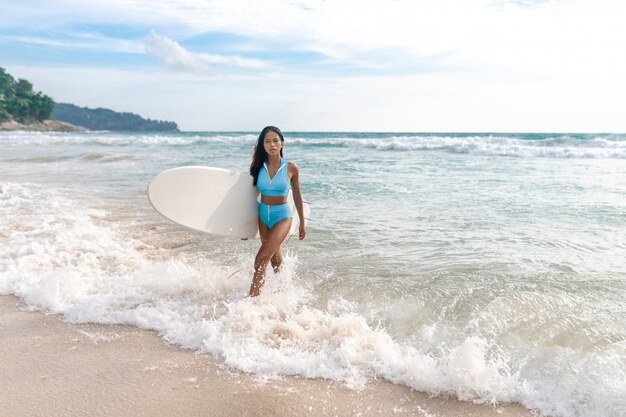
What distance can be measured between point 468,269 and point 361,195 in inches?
205

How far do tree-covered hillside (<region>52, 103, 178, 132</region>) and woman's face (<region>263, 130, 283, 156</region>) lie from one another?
458ft

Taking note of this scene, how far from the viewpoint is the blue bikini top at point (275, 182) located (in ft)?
14.0

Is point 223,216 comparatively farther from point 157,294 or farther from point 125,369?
point 125,369

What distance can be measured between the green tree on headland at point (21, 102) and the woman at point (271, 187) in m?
89.2

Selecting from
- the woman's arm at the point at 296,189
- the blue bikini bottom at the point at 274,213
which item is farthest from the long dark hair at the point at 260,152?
the blue bikini bottom at the point at 274,213

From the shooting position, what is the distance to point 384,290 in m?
4.35

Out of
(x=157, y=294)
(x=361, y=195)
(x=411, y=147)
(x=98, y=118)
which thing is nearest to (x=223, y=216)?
(x=157, y=294)

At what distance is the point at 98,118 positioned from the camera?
134 metres

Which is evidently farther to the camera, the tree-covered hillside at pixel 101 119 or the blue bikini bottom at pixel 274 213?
the tree-covered hillside at pixel 101 119

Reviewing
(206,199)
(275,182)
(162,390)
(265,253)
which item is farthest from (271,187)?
(162,390)

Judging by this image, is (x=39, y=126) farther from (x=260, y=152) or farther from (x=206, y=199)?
(x=260, y=152)

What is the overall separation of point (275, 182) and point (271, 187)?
59 millimetres

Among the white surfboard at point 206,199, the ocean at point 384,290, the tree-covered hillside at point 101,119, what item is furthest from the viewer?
the tree-covered hillside at point 101,119

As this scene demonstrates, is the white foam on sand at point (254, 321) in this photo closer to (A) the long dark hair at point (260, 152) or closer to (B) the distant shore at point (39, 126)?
(A) the long dark hair at point (260, 152)
